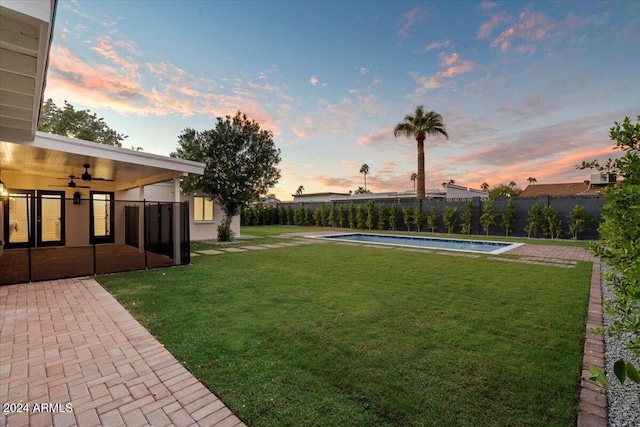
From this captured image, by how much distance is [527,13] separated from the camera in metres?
8.70

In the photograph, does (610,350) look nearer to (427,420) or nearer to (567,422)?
(567,422)

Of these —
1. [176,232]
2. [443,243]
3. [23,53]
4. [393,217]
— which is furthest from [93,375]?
[393,217]

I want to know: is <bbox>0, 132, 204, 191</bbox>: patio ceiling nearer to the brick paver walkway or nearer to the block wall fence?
the brick paver walkway

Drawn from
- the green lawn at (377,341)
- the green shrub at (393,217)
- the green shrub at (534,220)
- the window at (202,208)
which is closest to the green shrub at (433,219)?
the green shrub at (393,217)

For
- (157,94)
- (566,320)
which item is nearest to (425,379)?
(566,320)

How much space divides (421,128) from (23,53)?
20.4m

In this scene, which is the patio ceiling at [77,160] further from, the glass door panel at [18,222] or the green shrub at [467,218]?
the green shrub at [467,218]

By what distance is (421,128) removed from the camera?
65.8 ft

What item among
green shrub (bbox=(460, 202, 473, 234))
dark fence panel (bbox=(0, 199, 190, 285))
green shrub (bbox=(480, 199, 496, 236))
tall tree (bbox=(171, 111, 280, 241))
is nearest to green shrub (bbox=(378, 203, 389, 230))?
green shrub (bbox=(460, 202, 473, 234))

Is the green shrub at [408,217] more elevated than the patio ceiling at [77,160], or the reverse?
the patio ceiling at [77,160]

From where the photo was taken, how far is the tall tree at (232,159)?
480 inches

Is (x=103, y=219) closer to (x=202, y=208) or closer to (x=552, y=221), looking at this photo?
(x=202, y=208)

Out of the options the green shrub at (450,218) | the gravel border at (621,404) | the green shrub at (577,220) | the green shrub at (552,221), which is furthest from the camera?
the green shrub at (450,218)

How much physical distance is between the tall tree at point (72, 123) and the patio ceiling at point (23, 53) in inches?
910
